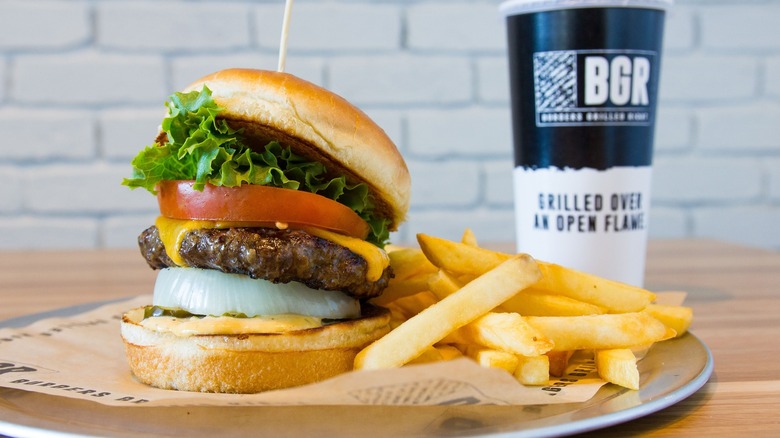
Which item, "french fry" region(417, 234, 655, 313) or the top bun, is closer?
the top bun

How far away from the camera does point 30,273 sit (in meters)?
2.83

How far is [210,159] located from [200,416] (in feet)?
1.46

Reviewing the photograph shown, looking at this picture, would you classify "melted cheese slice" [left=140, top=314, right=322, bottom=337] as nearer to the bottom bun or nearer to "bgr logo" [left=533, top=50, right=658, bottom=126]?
the bottom bun

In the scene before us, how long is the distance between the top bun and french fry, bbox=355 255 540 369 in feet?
0.91

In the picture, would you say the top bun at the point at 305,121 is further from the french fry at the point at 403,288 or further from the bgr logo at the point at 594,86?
the bgr logo at the point at 594,86

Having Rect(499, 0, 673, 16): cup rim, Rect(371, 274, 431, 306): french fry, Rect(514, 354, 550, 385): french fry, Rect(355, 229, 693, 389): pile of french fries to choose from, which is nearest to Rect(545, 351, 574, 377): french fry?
Rect(355, 229, 693, 389): pile of french fries

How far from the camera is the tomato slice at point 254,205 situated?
4.69 ft

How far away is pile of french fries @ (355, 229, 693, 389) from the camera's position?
134cm

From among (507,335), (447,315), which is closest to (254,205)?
(447,315)

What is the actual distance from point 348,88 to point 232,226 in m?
2.50

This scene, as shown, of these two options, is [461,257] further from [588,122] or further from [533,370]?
[588,122]

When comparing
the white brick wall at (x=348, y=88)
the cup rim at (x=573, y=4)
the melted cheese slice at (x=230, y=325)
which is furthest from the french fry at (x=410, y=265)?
the white brick wall at (x=348, y=88)

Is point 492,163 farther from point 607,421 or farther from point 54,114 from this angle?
point 607,421

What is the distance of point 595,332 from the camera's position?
1.44 meters
